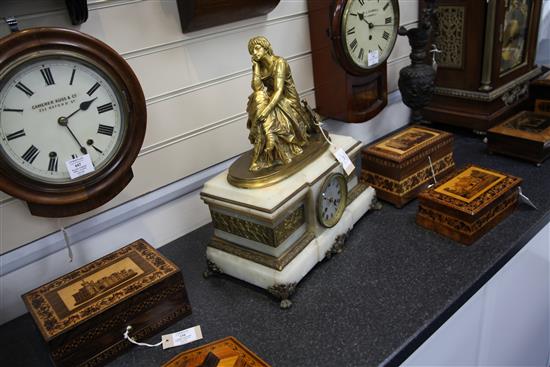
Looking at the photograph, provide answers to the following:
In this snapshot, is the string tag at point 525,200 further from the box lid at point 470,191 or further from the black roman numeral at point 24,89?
the black roman numeral at point 24,89

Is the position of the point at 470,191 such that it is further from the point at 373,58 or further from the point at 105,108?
the point at 105,108

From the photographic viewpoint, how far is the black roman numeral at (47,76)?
888 mm

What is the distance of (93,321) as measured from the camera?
2.75 feet

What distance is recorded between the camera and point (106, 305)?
855 mm

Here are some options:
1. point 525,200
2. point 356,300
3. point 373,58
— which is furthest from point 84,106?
point 525,200

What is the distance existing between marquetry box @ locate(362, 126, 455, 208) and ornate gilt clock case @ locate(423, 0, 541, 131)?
0.33m

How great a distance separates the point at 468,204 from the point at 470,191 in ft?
0.23

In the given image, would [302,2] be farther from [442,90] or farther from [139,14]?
[442,90]

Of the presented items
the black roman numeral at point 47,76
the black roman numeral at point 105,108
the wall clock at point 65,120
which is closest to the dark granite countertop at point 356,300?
the wall clock at point 65,120

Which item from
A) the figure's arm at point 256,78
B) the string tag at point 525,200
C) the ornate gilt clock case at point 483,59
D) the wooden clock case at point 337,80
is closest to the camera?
the figure's arm at point 256,78

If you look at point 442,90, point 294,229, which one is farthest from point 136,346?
point 442,90

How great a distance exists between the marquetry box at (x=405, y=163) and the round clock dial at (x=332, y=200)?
0.18 m

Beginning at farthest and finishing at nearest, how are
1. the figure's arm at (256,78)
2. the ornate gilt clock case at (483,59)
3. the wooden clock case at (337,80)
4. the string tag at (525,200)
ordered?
the ornate gilt clock case at (483,59) → the wooden clock case at (337,80) → the string tag at (525,200) → the figure's arm at (256,78)

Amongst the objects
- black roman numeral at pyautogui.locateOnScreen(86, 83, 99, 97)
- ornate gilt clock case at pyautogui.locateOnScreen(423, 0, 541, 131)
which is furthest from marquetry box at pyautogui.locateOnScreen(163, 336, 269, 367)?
ornate gilt clock case at pyautogui.locateOnScreen(423, 0, 541, 131)
